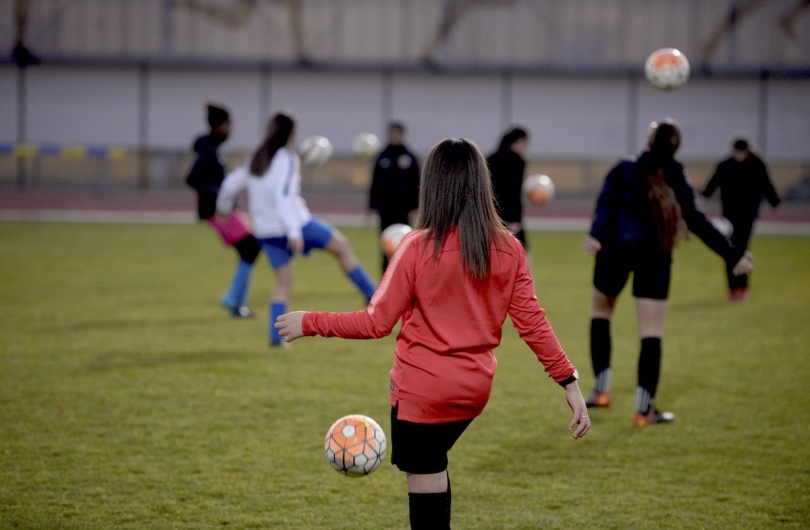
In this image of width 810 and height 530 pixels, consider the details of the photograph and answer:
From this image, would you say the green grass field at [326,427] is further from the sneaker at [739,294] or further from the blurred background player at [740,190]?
the blurred background player at [740,190]

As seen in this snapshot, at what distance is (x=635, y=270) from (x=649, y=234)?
0.86 feet

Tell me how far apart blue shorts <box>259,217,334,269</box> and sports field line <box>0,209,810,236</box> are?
48.0ft

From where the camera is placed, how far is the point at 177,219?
81.4 feet

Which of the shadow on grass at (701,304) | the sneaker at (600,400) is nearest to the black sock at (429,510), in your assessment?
the sneaker at (600,400)

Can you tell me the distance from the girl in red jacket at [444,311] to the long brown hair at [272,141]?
537 centimetres

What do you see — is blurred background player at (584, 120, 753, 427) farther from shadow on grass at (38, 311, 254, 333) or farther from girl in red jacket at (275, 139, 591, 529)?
shadow on grass at (38, 311, 254, 333)

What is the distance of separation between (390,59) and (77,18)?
413 inches

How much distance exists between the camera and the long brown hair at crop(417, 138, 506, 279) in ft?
11.7

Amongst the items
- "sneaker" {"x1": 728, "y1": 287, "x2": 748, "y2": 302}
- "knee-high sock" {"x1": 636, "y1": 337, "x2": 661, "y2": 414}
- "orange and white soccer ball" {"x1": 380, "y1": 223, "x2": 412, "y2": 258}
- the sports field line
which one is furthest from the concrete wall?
"knee-high sock" {"x1": 636, "y1": 337, "x2": 661, "y2": 414}

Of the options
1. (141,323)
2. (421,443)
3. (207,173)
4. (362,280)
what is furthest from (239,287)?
(421,443)

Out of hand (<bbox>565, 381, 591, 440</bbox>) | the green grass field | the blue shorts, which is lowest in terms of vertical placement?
the green grass field

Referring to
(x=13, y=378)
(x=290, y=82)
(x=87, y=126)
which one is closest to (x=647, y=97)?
(x=290, y=82)

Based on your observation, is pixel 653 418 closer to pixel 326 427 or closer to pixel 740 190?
pixel 326 427

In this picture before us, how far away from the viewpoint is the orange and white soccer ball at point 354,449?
414 centimetres
